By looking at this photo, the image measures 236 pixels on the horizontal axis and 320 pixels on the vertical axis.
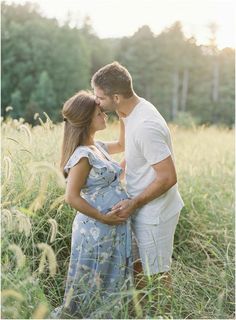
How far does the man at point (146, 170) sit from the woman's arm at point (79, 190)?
0.47 feet

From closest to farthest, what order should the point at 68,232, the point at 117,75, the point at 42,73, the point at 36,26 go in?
1. the point at 117,75
2. the point at 68,232
3. the point at 42,73
4. the point at 36,26

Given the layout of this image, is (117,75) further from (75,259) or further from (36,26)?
(36,26)

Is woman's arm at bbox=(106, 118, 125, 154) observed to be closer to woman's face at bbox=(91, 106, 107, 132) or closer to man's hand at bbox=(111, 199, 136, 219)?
woman's face at bbox=(91, 106, 107, 132)

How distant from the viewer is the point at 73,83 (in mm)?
27250

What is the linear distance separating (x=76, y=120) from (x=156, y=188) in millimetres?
626

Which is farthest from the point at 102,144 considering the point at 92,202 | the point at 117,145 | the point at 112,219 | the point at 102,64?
the point at 102,64

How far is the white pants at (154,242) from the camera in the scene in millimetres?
3721

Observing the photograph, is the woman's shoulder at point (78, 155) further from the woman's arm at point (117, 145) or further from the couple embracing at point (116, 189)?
the woman's arm at point (117, 145)

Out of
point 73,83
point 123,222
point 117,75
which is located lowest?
point 73,83

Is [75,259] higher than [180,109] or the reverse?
higher

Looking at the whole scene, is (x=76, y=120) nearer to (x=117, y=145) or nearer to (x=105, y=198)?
(x=105, y=198)

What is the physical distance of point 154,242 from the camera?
12.1 ft

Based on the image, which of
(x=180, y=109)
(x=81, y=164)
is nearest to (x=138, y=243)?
(x=81, y=164)

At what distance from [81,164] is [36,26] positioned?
24.8m
